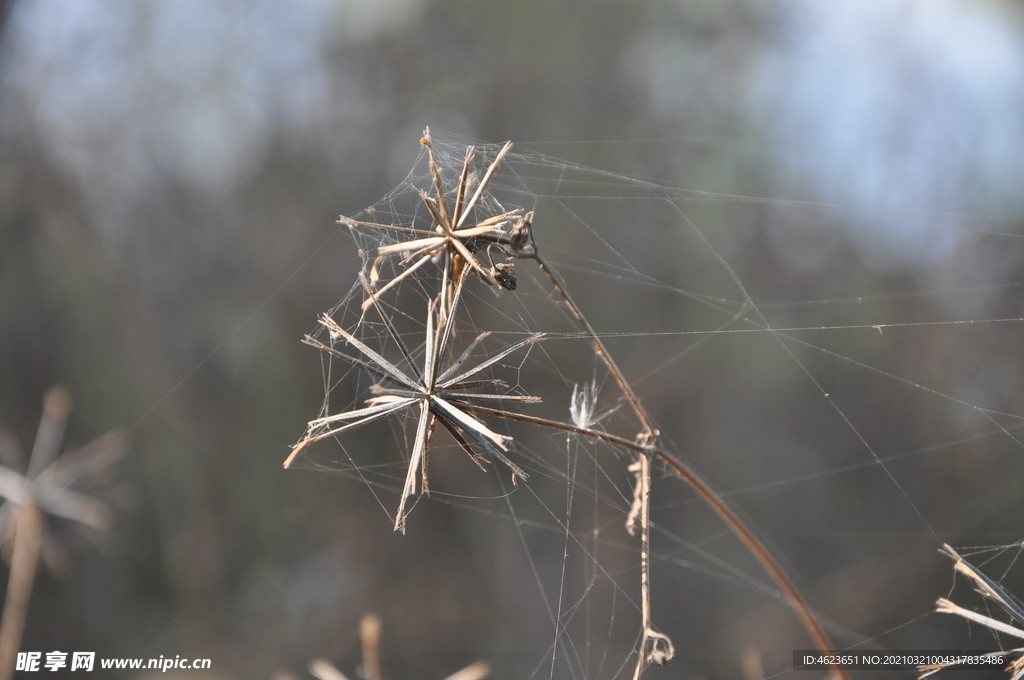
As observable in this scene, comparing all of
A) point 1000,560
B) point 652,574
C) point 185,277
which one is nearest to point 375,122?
point 185,277

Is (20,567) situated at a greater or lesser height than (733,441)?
lesser

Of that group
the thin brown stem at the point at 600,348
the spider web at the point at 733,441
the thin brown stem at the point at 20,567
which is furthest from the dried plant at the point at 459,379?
the spider web at the point at 733,441

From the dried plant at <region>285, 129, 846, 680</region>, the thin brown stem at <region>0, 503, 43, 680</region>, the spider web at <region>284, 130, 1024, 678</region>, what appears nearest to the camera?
the dried plant at <region>285, 129, 846, 680</region>

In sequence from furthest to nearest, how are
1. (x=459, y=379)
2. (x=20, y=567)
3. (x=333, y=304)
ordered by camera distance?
(x=333, y=304)
(x=20, y=567)
(x=459, y=379)

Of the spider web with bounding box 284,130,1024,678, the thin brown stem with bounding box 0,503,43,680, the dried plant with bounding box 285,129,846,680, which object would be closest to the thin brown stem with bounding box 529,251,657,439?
the dried plant with bounding box 285,129,846,680

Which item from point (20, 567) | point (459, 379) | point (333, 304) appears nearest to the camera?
point (459, 379)

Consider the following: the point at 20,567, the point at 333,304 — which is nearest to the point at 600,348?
the point at 20,567

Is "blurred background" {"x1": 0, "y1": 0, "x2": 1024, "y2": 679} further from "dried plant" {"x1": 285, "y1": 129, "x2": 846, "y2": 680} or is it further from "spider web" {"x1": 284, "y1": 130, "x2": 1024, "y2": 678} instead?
"dried plant" {"x1": 285, "y1": 129, "x2": 846, "y2": 680}

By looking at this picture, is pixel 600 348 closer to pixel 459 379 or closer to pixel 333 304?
pixel 459 379
